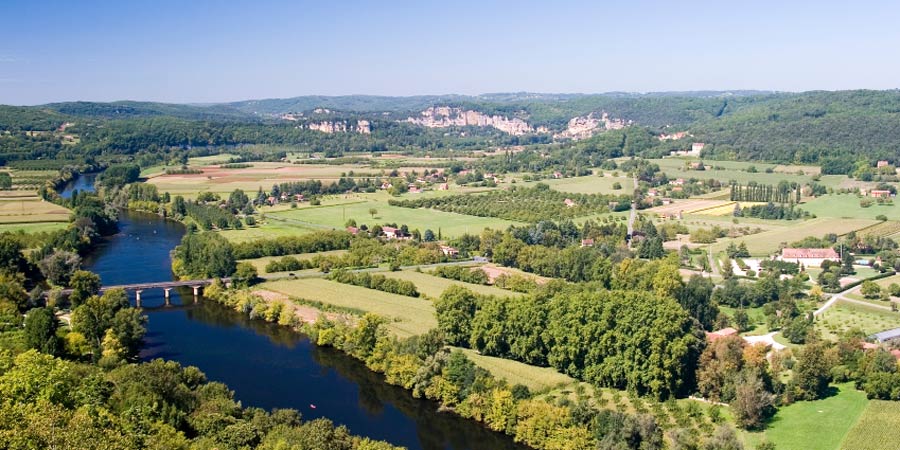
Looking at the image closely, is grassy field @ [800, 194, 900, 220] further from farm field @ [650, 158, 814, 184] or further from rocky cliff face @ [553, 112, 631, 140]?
rocky cliff face @ [553, 112, 631, 140]

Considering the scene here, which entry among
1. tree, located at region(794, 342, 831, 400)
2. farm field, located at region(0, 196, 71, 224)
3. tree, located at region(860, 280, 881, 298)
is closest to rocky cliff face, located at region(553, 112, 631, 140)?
farm field, located at region(0, 196, 71, 224)

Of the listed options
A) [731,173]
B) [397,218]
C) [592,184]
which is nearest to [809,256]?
[397,218]

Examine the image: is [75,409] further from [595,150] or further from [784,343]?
[595,150]

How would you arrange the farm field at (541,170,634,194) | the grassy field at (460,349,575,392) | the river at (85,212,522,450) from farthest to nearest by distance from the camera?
the farm field at (541,170,634,194)
the grassy field at (460,349,575,392)
the river at (85,212,522,450)

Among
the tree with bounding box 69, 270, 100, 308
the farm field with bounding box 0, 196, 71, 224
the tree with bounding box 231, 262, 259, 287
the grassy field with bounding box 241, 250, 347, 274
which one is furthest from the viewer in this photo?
the farm field with bounding box 0, 196, 71, 224

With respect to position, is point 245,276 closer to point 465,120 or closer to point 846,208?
point 846,208
